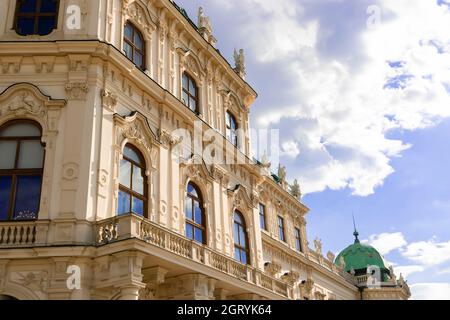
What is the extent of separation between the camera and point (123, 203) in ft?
56.8

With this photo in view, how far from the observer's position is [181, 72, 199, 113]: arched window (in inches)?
898

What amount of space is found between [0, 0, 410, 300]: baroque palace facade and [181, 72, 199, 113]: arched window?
5 cm

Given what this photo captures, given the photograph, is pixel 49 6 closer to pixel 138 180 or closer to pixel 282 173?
pixel 138 180

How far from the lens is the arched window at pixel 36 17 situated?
1859cm

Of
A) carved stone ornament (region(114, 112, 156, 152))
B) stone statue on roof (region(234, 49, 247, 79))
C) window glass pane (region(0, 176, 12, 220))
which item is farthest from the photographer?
stone statue on roof (region(234, 49, 247, 79))

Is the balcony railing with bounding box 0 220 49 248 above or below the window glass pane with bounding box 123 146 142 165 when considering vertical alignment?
below

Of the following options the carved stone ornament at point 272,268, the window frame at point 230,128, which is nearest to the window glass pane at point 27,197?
the window frame at point 230,128

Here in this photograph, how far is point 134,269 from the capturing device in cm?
1466

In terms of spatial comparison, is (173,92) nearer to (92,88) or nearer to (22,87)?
(92,88)

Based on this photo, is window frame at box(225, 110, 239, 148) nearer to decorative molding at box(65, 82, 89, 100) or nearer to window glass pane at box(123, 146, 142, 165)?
window glass pane at box(123, 146, 142, 165)

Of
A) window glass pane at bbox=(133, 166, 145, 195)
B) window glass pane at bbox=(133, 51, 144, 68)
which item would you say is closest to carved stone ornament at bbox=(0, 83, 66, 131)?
window glass pane at bbox=(133, 166, 145, 195)

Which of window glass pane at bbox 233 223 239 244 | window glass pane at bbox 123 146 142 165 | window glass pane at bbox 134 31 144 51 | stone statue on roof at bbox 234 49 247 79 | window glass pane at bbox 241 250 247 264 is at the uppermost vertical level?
stone statue on roof at bbox 234 49 247 79

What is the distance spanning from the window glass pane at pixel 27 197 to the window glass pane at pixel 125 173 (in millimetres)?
2642
